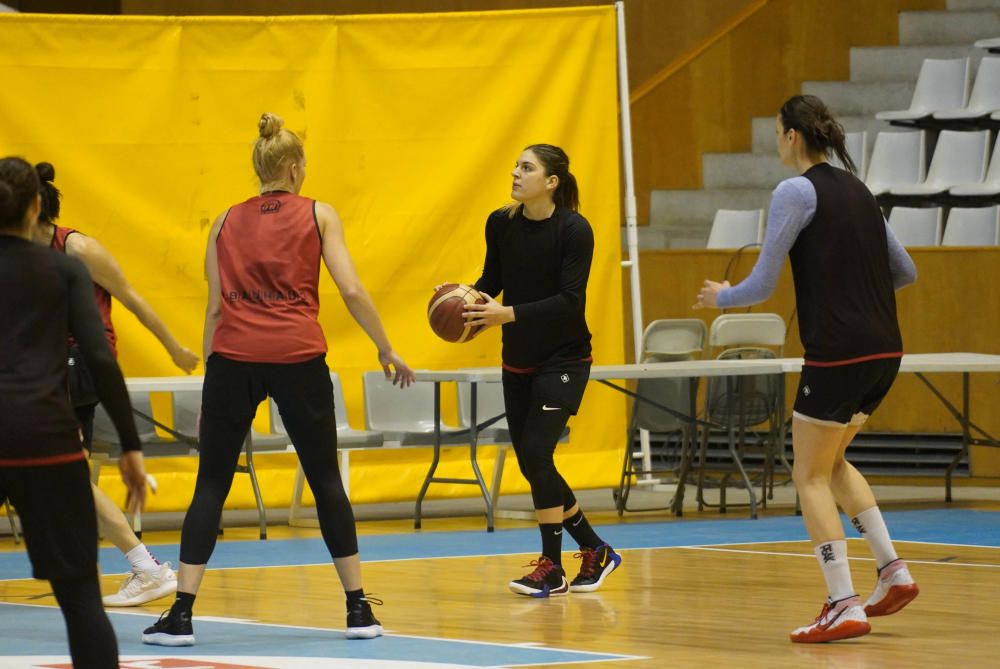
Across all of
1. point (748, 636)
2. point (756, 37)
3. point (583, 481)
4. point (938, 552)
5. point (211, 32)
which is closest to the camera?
point (748, 636)

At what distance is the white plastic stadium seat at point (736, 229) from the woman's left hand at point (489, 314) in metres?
7.25

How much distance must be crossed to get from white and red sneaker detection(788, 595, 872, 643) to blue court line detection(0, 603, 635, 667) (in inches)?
24.8

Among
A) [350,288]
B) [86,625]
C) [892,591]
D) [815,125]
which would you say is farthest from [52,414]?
[892,591]

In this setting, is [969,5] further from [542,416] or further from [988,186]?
[542,416]

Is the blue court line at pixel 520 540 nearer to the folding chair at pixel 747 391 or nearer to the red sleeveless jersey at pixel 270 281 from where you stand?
the folding chair at pixel 747 391

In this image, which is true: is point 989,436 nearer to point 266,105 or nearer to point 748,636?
point 266,105

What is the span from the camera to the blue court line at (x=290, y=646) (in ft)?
16.2

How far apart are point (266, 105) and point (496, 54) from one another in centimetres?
137

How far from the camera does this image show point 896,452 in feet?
37.7

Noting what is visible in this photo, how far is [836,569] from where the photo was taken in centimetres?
514

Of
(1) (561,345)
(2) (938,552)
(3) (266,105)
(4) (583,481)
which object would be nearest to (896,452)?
(4) (583,481)

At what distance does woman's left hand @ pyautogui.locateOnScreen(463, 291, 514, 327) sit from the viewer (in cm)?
598

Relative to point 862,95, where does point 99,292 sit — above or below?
below

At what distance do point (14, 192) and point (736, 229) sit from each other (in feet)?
33.5
